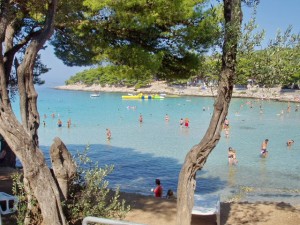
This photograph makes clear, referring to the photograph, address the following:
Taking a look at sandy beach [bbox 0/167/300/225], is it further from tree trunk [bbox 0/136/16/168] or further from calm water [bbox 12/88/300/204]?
tree trunk [bbox 0/136/16/168]

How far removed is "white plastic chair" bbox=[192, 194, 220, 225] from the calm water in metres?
4.41

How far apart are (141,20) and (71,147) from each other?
19.5 metres

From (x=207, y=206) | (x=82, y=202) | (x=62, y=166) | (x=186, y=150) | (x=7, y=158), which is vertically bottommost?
(x=186, y=150)

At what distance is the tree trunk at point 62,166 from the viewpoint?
17.5 feet

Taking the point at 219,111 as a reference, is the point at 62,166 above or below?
below

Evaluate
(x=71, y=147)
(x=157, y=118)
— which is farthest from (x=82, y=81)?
(x=71, y=147)

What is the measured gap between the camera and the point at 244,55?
522 cm

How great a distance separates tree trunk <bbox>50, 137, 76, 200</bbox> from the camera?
5.35 meters

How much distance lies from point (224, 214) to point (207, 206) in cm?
110

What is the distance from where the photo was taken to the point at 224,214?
7977 mm

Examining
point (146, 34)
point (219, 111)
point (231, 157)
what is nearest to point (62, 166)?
point (219, 111)

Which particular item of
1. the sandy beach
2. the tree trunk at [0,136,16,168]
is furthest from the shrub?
the tree trunk at [0,136,16,168]

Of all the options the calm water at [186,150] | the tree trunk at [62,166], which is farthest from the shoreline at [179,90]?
the tree trunk at [62,166]

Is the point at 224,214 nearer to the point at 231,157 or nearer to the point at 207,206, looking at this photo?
the point at 207,206
